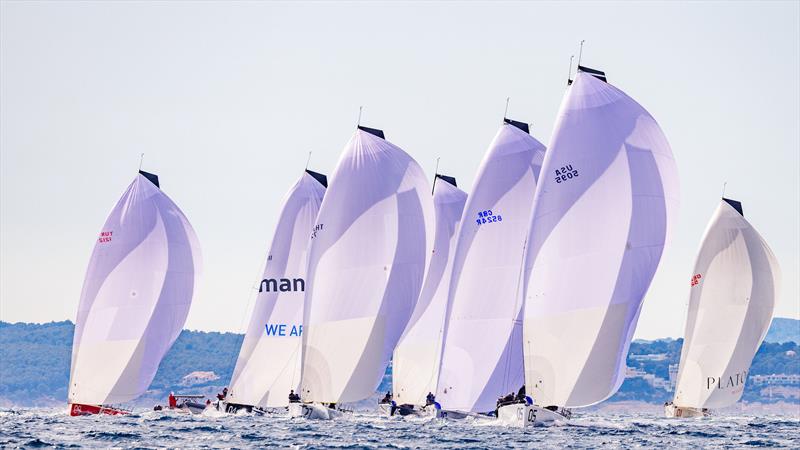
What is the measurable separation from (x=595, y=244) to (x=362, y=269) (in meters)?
13.5

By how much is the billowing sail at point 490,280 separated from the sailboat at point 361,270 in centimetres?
287

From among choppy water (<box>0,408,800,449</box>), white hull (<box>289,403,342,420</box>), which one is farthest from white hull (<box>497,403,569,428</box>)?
white hull (<box>289,403,342,420</box>)

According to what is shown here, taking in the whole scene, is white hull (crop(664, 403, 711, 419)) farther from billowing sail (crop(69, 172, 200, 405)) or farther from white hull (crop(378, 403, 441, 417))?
billowing sail (crop(69, 172, 200, 405))

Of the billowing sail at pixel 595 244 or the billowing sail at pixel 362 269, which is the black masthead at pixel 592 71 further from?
the billowing sail at pixel 362 269

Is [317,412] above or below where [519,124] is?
below

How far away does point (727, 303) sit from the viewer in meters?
77.1

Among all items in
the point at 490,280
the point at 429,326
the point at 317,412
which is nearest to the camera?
the point at 490,280

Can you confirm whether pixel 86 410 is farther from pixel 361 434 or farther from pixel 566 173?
pixel 566 173

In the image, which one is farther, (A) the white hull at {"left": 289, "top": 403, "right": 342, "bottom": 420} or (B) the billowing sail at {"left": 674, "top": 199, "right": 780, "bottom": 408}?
(B) the billowing sail at {"left": 674, "top": 199, "right": 780, "bottom": 408}

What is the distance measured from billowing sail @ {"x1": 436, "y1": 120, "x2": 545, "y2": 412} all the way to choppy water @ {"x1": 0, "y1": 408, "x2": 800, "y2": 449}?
201 cm

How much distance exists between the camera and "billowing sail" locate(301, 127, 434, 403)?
64.1m

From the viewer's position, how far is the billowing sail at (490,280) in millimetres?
61906

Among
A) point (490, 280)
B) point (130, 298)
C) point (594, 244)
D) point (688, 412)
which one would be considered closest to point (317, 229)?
point (490, 280)

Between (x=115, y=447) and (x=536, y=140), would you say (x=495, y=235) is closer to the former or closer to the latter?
(x=536, y=140)
